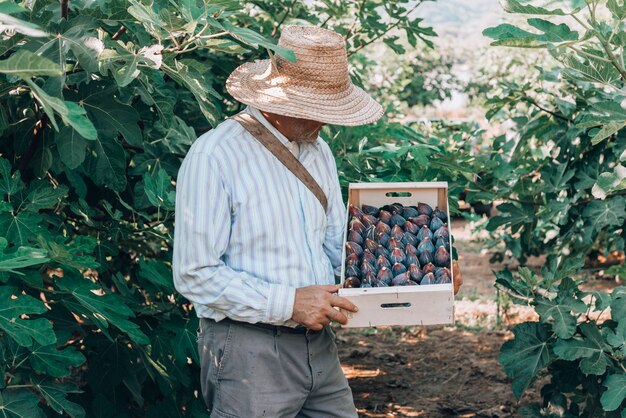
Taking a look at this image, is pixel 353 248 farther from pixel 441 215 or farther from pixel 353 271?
pixel 441 215

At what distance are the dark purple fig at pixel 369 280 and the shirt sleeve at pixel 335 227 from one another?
303mm

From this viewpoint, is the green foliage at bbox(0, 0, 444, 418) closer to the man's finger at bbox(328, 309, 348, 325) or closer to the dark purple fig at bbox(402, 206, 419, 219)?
the dark purple fig at bbox(402, 206, 419, 219)

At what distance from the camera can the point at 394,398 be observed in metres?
5.18

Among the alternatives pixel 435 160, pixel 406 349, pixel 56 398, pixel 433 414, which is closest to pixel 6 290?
pixel 56 398

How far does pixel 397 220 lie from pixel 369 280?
1.25ft

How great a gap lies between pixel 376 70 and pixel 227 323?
10.2 meters

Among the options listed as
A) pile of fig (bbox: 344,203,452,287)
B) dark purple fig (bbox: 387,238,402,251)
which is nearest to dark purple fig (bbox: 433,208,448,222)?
pile of fig (bbox: 344,203,452,287)

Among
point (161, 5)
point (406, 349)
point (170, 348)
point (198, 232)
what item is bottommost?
point (406, 349)

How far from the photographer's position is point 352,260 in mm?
2766

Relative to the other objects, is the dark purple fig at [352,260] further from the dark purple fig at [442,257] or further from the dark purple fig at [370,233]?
the dark purple fig at [442,257]

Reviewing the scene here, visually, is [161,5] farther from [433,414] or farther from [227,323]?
[433,414]

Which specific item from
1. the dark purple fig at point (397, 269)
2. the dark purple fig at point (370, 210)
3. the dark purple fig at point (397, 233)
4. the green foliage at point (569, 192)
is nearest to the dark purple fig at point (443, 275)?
the dark purple fig at point (397, 269)

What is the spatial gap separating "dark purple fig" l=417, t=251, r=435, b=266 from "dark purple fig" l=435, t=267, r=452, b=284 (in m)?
0.08

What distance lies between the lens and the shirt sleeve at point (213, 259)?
2.54 meters
